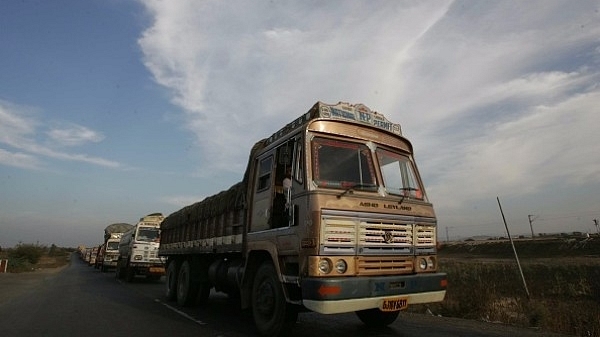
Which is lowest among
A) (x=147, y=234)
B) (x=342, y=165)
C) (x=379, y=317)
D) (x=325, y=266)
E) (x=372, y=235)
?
(x=379, y=317)

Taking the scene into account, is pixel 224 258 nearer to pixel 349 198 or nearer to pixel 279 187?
pixel 279 187

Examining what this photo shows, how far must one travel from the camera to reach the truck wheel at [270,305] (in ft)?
19.0

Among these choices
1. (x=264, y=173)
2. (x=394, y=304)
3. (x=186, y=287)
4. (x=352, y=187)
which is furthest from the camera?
(x=186, y=287)

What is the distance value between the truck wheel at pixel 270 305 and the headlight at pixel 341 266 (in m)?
0.97

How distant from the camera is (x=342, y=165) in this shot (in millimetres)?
6031

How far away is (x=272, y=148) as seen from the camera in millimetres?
6926

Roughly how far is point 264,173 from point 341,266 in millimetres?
2430

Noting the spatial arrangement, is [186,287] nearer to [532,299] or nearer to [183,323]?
[183,323]

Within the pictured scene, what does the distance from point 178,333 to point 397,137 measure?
16.0 ft

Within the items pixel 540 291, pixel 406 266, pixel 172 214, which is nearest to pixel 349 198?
pixel 406 266

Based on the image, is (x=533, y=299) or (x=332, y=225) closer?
(x=332, y=225)

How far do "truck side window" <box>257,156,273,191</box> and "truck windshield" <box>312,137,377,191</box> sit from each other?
121cm

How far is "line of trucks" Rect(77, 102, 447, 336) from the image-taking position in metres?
5.23

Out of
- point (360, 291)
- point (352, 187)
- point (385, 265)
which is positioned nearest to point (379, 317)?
point (385, 265)
